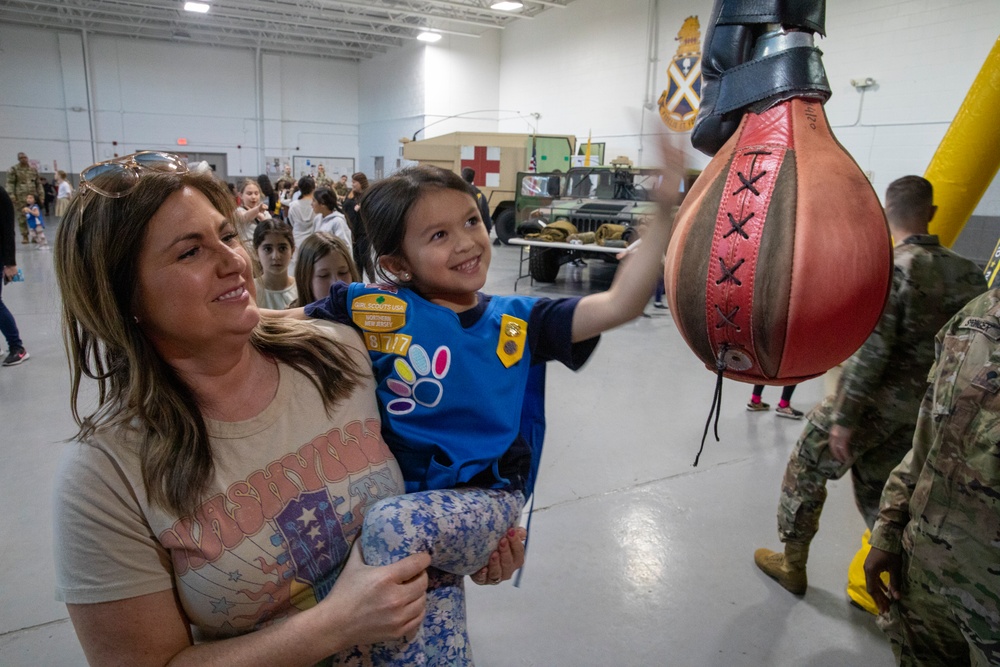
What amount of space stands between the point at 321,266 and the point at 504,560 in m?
1.79

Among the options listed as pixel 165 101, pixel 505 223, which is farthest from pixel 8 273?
pixel 165 101

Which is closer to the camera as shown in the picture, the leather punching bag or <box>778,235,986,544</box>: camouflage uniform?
the leather punching bag

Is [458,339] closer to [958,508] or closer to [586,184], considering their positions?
[958,508]

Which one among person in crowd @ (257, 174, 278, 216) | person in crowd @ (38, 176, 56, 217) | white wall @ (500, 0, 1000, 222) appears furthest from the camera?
person in crowd @ (38, 176, 56, 217)

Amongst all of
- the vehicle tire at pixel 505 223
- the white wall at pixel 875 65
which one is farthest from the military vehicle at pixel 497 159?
the white wall at pixel 875 65

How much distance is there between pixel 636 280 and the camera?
1146 millimetres

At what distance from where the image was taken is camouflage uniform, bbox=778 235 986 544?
6.86 feet

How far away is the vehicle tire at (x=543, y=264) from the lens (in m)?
8.36

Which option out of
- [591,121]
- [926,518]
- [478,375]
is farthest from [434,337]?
[591,121]

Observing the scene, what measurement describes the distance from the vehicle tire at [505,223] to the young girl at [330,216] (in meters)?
6.82

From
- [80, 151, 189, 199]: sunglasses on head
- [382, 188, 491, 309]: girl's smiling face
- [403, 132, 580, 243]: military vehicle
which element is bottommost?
[382, 188, 491, 309]: girl's smiling face

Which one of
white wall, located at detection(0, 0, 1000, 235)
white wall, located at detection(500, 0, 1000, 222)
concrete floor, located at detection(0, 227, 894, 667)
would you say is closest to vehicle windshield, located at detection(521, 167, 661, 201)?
white wall, located at detection(0, 0, 1000, 235)

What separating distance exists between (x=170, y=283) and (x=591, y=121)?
14.1 meters

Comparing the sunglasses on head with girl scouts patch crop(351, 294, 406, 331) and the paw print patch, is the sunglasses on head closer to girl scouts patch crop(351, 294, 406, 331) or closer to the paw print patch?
girl scouts patch crop(351, 294, 406, 331)
